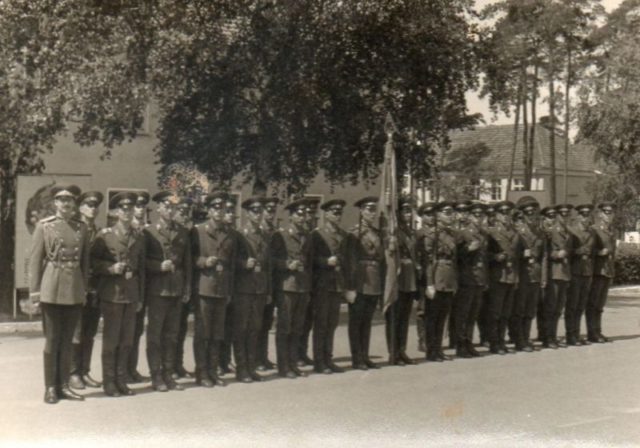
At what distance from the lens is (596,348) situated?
13.8 meters

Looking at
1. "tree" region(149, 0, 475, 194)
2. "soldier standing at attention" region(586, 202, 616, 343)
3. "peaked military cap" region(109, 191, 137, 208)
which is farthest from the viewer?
"tree" region(149, 0, 475, 194)

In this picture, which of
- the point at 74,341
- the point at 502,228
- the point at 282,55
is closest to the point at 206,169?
the point at 282,55

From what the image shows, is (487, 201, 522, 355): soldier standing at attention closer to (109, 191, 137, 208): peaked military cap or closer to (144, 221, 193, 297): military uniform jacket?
(144, 221, 193, 297): military uniform jacket

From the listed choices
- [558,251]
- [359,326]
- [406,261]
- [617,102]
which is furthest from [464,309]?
[617,102]

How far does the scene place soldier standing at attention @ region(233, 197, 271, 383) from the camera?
1063 cm

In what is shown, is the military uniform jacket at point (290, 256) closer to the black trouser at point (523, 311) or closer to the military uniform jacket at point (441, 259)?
the military uniform jacket at point (441, 259)

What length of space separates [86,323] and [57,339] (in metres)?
0.91

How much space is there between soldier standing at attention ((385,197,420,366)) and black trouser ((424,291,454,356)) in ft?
1.07

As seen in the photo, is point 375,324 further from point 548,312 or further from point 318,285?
point 318,285

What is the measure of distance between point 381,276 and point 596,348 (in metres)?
3.73

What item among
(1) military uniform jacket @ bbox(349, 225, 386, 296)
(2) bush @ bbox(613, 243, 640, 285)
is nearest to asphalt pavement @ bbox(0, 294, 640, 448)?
(1) military uniform jacket @ bbox(349, 225, 386, 296)

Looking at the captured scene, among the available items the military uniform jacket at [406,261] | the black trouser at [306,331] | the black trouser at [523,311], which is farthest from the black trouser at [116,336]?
the black trouser at [523,311]

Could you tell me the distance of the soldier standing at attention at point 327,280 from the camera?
11312 mm

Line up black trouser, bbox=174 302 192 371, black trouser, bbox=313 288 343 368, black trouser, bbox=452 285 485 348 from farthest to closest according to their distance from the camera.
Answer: black trouser, bbox=452 285 485 348, black trouser, bbox=313 288 343 368, black trouser, bbox=174 302 192 371
